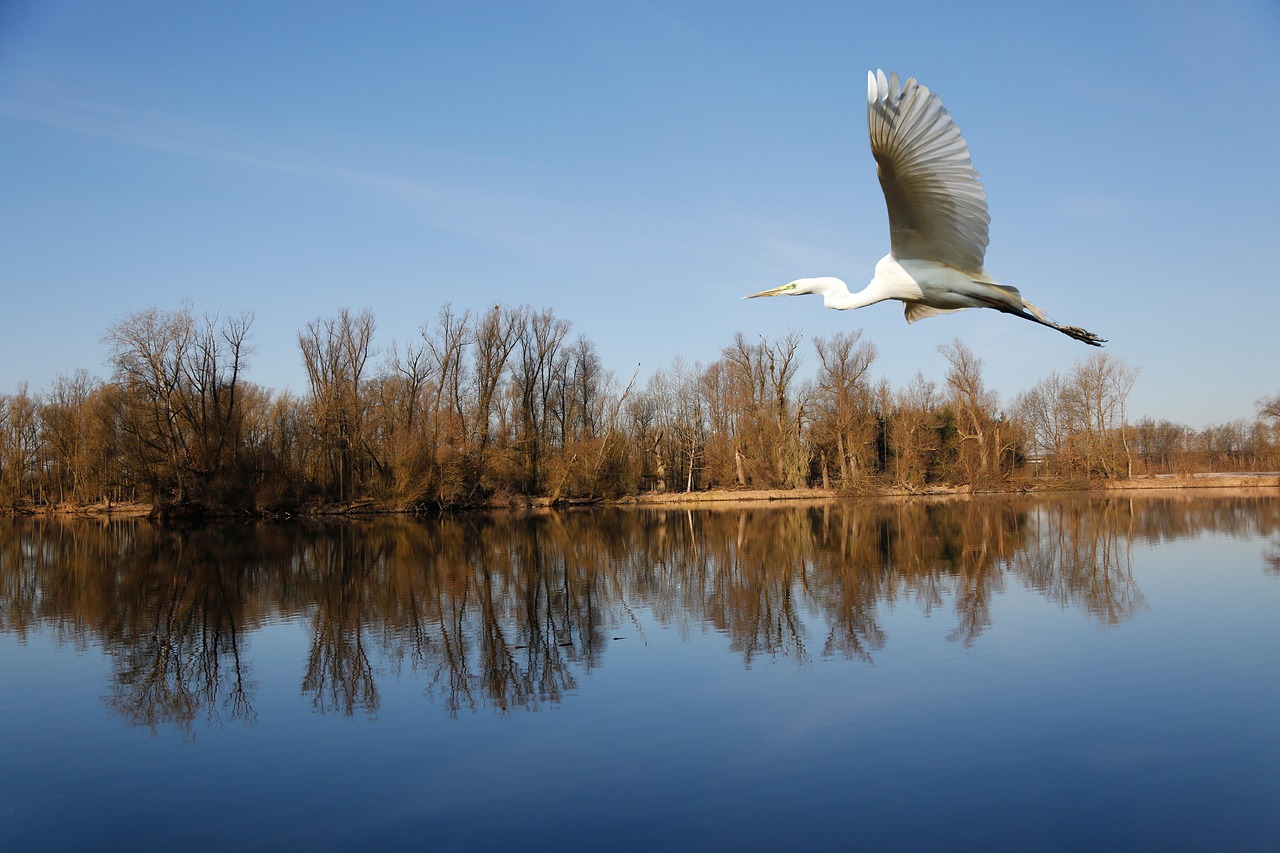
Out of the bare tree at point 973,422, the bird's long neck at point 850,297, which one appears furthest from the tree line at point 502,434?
the bird's long neck at point 850,297

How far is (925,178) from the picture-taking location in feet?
17.4

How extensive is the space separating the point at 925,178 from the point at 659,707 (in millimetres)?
5479

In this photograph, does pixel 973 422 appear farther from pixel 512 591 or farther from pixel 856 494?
pixel 512 591

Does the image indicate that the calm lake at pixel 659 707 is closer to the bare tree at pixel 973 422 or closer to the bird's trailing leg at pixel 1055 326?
the bird's trailing leg at pixel 1055 326

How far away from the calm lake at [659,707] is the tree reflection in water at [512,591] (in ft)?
0.31

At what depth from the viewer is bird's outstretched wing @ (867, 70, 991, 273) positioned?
16.2 feet

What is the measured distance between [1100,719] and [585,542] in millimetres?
Answer: 18072

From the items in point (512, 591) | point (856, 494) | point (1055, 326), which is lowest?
point (512, 591)

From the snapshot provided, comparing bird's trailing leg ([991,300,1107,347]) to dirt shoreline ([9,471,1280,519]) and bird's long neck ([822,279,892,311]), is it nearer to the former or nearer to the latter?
bird's long neck ([822,279,892,311])

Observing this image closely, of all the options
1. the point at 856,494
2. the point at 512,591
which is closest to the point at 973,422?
the point at 856,494

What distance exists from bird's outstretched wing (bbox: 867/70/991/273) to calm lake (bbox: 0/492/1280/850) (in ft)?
12.2

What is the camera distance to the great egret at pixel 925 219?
4980 millimetres

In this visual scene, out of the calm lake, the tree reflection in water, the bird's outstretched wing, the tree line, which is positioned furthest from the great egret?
the tree line

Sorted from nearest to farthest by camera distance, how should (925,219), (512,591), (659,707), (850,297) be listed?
1. (925,219)
2. (850,297)
3. (659,707)
4. (512,591)
